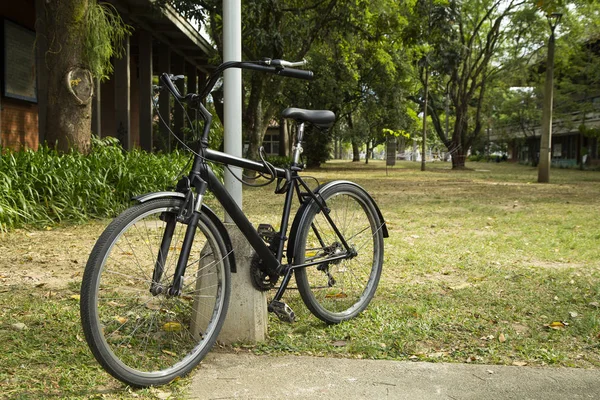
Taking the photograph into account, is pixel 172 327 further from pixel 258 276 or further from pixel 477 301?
pixel 477 301

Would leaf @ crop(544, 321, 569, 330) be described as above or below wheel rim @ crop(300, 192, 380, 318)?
below

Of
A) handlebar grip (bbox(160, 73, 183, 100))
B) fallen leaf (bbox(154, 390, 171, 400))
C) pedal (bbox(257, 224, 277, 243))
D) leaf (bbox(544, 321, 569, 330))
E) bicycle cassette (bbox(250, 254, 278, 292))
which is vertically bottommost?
fallen leaf (bbox(154, 390, 171, 400))

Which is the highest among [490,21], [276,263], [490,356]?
[490,21]

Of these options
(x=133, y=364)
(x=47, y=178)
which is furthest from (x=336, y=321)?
(x=47, y=178)

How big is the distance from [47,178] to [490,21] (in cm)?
2716

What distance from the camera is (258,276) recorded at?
10.9 ft

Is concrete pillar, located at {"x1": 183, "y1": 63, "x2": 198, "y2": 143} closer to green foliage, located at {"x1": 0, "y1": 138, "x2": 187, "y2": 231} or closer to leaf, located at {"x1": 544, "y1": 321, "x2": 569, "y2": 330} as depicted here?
green foliage, located at {"x1": 0, "y1": 138, "x2": 187, "y2": 231}

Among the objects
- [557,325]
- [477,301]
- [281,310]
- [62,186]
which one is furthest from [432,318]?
[62,186]

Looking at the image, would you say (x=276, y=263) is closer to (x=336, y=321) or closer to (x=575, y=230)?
(x=336, y=321)

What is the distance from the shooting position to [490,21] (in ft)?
99.2

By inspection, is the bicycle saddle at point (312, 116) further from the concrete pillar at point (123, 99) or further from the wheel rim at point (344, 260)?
the concrete pillar at point (123, 99)

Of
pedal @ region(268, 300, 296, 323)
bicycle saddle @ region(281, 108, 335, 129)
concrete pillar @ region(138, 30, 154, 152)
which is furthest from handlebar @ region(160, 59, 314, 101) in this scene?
concrete pillar @ region(138, 30, 154, 152)

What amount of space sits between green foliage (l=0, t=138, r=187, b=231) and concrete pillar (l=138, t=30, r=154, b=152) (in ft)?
24.8

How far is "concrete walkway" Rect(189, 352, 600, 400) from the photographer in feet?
8.97
